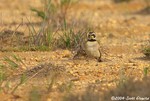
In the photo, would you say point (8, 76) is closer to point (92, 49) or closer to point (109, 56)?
point (92, 49)

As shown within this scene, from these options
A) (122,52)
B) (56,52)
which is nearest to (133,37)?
(122,52)

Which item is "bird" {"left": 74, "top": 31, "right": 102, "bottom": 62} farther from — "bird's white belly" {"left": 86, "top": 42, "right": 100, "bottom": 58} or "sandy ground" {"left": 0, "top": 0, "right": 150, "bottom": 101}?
"sandy ground" {"left": 0, "top": 0, "right": 150, "bottom": 101}

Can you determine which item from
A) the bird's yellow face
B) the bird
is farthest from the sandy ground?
A: the bird's yellow face

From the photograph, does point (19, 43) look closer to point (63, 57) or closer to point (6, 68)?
point (63, 57)

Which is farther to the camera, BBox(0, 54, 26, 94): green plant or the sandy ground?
the sandy ground

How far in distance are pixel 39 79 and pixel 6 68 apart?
20.5 inches

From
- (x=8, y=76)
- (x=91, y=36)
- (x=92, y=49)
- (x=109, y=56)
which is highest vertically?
(x=91, y=36)

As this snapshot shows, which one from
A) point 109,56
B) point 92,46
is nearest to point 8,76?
point 92,46

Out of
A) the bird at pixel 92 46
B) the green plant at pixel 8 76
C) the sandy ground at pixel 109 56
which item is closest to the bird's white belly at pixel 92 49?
the bird at pixel 92 46

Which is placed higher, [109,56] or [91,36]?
[91,36]

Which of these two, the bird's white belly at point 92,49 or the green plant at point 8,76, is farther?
the bird's white belly at point 92,49

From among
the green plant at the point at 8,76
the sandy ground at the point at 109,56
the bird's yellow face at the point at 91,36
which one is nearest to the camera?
the green plant at the point at 8,76

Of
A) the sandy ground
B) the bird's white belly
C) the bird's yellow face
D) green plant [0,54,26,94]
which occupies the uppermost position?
the bird's yellow face

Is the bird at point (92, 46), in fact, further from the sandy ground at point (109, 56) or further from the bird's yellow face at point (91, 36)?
the sandy ground at point (109, 56)
